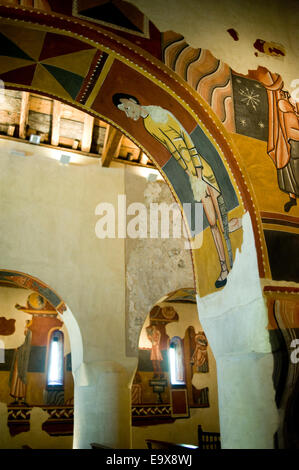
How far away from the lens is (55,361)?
1238 centimetres

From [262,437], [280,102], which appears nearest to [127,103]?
[280,102]

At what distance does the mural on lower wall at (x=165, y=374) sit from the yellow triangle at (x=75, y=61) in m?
10.4

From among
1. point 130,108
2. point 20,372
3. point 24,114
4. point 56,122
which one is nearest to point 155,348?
point 20,372

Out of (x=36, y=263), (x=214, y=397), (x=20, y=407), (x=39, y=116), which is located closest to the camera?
(x=36, y=263)

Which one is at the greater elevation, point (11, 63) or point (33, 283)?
point (11, 63)

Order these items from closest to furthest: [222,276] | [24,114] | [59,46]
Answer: [59,46] < [222,276] < [24,114]

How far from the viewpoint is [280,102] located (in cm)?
491

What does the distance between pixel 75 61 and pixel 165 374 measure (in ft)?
37.0

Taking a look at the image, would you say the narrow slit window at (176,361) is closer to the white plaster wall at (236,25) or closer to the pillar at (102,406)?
the pillar at (102,406)

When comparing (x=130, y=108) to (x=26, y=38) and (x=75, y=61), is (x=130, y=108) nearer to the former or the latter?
(x=75, y=61)

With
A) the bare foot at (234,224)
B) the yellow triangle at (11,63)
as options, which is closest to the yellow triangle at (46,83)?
the yellow triangle at (11,63)

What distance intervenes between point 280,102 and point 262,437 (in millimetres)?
3720

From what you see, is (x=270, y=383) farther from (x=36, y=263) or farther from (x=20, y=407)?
(x=20, y=407)

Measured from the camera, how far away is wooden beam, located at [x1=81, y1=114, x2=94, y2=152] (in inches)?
373
